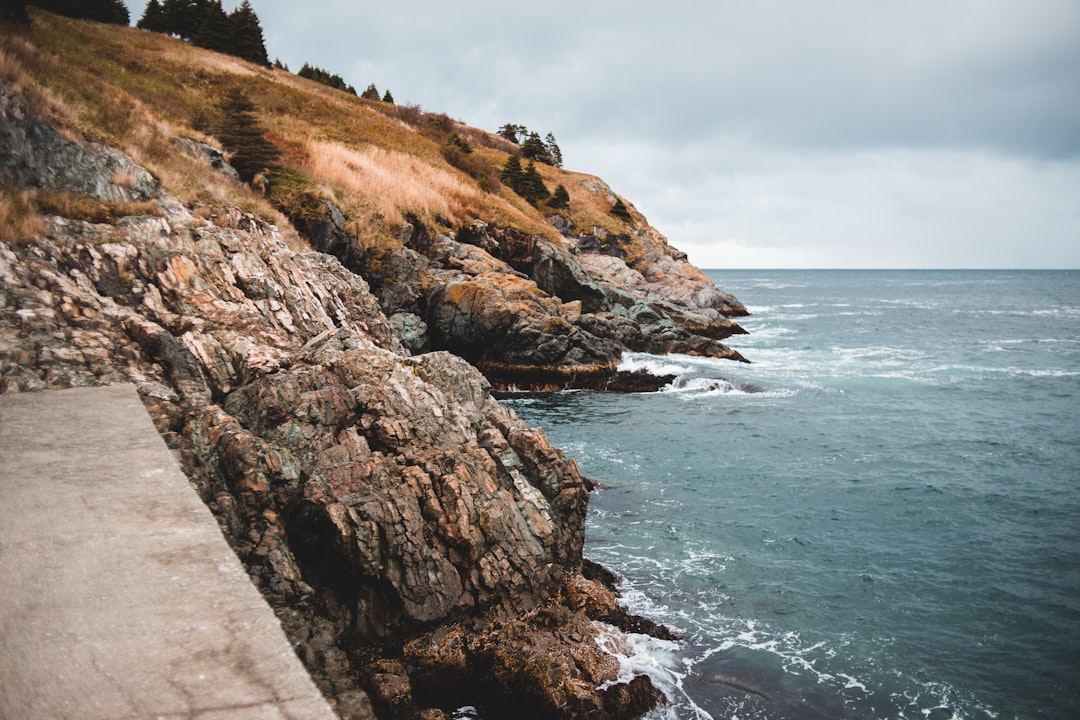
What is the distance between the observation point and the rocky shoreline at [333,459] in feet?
30.4

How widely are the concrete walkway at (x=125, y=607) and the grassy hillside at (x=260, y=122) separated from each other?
31.4 ft

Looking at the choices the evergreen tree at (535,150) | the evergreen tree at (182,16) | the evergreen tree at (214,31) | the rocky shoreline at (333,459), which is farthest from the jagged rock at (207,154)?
the evergreen tree at (535,150)

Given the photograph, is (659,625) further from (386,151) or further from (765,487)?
(386,151)

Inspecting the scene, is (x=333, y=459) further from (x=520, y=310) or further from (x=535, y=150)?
(x=535, y=150)

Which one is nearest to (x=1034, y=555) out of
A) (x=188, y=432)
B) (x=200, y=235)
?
(x=188, y=432)

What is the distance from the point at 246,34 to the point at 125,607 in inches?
2888

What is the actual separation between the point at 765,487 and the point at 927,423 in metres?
12.2

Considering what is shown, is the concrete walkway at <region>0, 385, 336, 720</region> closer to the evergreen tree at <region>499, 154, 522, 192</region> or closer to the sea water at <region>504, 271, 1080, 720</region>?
the sea water at <region>504, 271, 1080, 720</region>

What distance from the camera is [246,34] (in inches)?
2498

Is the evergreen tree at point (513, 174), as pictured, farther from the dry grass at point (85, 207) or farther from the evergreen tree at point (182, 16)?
the dry grass at point (85, 207)

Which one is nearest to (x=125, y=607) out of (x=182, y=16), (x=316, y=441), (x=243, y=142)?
(x=316, y=441)

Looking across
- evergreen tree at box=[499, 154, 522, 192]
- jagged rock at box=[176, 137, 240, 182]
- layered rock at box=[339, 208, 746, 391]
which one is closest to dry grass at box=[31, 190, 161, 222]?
jagged rock at box=[176, 137, 240, 182]

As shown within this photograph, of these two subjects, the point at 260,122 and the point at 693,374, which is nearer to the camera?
the point at 693,374

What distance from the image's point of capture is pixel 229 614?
4.07 meters
